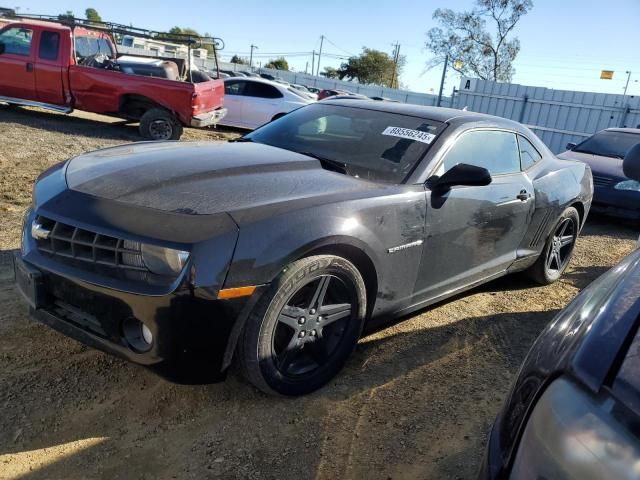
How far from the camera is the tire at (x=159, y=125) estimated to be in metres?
9.80

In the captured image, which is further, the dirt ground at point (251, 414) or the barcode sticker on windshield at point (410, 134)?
the barcode sticker on windshield at point (410, 134)

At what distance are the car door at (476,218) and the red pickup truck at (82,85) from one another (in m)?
7.18

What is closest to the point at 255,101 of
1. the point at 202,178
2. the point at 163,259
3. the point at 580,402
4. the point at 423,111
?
the point at 423,111

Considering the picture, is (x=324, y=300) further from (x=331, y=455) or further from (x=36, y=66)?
(x=36, y=66)

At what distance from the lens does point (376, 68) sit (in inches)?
2616

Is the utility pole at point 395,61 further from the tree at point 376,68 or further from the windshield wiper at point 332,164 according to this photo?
the windshield wiper at point 332,164

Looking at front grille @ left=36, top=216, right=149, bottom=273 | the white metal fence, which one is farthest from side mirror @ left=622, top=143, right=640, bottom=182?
the white metal fence

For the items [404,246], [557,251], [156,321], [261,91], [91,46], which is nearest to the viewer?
[156,321]

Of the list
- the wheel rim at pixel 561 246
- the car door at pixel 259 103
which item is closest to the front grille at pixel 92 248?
the wheel rim at pixel 561 246

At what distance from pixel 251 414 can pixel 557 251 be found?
3407 millimetres

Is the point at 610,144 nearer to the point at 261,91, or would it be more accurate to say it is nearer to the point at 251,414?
the point at 261,91

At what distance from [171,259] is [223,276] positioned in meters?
0.22

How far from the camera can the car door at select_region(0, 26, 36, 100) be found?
32.9 feet

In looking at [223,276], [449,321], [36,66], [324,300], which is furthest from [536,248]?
[36,66]
